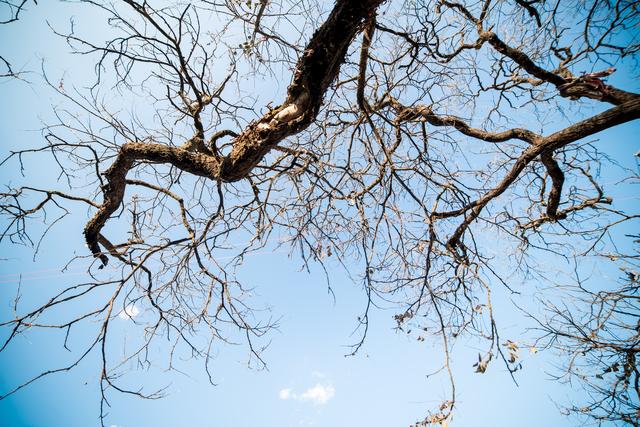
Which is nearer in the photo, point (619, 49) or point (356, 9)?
point (356, 9)

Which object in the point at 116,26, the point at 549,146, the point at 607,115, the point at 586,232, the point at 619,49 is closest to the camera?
the point at 116,26

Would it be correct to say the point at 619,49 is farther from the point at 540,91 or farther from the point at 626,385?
the point at 626,385

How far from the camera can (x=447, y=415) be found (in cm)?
172

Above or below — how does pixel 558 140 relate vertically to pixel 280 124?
above

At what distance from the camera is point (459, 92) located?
3225mm

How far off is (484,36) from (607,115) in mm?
1464

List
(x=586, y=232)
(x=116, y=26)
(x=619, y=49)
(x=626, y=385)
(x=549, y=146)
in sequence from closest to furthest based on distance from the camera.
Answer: (x=116, y=26)
(x=549, y=146)
(x=619, y=49)
(x=626, y=385)
(x=586, y=232)

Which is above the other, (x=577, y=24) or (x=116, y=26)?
(x=577, y=24)

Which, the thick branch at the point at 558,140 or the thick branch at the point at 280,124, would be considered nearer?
the thick branch at the point at 280,124

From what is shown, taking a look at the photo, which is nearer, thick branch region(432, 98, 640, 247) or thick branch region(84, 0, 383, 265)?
thick branch region(84, 0, 383, 265)

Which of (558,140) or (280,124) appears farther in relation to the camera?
(558,140)

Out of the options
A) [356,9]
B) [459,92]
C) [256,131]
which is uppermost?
[459,92]

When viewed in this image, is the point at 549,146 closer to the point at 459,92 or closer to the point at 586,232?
the point at 459,92

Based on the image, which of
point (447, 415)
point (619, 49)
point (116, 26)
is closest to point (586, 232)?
point (619, 49)
